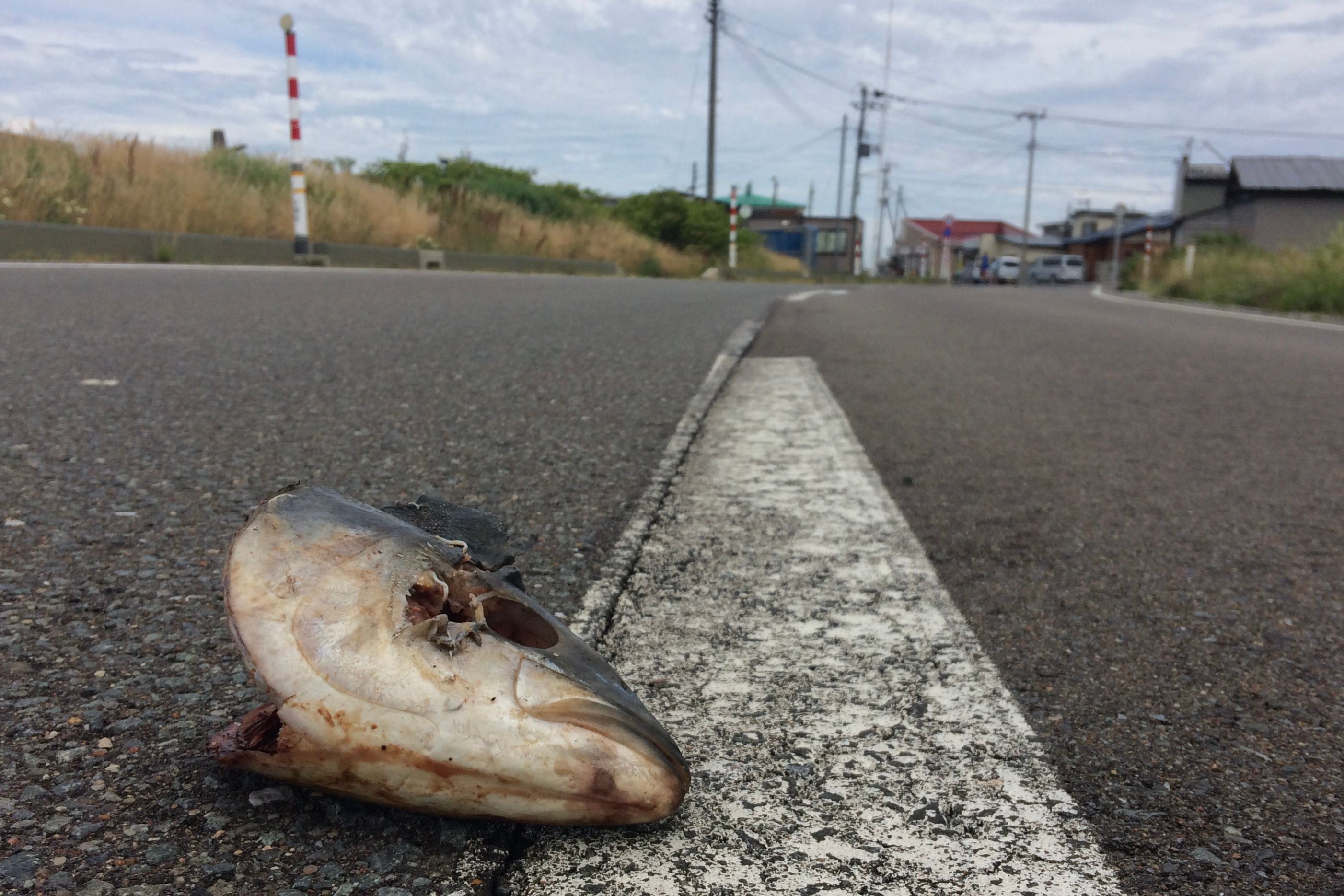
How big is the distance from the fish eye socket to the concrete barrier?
9920mm

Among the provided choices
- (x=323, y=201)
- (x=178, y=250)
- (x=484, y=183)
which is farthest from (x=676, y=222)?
(x=178, y=250)

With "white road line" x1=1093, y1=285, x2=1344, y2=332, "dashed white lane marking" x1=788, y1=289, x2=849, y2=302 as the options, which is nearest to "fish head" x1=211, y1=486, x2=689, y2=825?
"white road line" x1=1093, y1=285, x2=1344, y2=332

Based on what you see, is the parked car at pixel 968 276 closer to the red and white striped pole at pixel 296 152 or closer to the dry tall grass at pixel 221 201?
the dry tall grass at pixel 221 201

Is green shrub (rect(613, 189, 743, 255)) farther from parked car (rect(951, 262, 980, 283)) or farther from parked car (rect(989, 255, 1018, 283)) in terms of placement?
parked car (rect(989, 255, 1018, 283))

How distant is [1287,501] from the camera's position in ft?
9.76

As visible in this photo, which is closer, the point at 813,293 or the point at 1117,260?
the point at 813,293

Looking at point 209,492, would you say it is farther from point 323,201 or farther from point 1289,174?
point 1289,174

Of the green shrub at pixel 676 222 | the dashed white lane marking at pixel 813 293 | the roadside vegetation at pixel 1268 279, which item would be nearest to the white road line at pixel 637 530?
the dashed white lane marking at pixel 813 293

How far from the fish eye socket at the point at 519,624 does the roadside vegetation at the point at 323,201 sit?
11.7m

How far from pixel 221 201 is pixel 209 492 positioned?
1244 cm

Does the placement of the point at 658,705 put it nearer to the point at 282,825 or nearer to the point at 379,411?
the point at 282,825

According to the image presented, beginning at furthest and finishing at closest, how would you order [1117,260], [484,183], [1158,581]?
[1117,260]
[484,183]
[1158,581]

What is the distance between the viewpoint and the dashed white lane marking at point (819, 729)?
1147 mm

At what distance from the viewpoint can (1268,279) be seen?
16.4 meters
